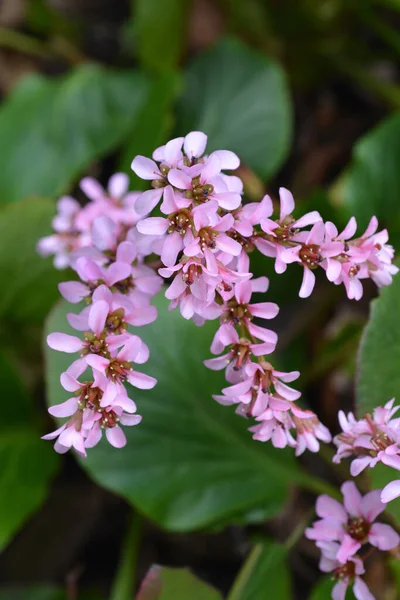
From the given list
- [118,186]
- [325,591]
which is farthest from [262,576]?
[118,186]

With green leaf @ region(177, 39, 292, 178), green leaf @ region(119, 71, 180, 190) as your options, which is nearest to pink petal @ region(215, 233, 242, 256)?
green leaf @ region(119, 71, 180, 190)

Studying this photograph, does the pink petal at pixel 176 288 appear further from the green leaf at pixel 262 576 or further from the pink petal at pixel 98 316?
the green leaf at pixel 262 576

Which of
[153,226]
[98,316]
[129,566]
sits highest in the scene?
[153,226]

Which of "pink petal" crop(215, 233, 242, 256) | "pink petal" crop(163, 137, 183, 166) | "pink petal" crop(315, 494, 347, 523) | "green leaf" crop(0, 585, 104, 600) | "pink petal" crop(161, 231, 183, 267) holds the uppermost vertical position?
"pink petal" crop(163, 137, 183, 166)

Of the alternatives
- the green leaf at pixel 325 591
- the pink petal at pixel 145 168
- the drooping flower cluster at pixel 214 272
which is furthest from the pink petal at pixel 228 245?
the green leaf at pixel 325 591

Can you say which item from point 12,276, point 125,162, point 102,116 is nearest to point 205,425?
point 12,276

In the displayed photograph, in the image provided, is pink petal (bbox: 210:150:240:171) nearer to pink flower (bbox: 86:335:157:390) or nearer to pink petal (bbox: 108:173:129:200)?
pink flower (bbox: 86:335:157:390)

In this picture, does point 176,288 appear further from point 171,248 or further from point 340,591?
point 340,591
